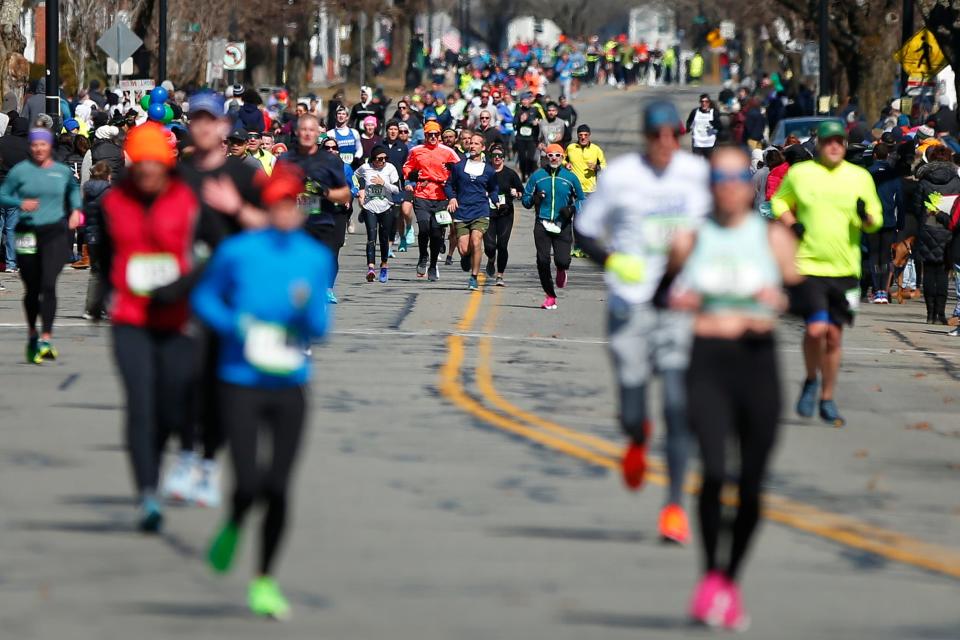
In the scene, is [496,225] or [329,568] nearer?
[329,568]

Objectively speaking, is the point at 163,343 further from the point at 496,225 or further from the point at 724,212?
the point at 496,225

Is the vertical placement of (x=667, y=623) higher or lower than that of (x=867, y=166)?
lower

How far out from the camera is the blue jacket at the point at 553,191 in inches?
850

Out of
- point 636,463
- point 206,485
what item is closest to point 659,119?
point 636,463

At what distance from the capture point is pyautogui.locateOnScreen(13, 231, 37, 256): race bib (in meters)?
15.5

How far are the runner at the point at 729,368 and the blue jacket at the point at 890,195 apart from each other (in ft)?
51.8

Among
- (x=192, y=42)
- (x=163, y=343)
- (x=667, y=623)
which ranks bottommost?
(x=667, y=623)

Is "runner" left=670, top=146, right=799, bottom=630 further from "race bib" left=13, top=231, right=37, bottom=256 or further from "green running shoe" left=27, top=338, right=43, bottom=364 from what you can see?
"green running shoe" left=27, top=338, right=43, bottom=364

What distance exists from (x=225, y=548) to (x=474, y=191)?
54.8 feet

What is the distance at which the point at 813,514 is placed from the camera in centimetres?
1026

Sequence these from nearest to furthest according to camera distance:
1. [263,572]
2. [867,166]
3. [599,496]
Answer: [263,572]
[599,496]
[867,166]

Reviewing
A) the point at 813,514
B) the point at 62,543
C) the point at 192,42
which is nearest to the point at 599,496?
the point at 813,514

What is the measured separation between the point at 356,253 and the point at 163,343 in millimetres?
21030

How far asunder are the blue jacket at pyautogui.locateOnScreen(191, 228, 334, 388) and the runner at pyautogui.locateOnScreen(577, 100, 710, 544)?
2083 millimetres
